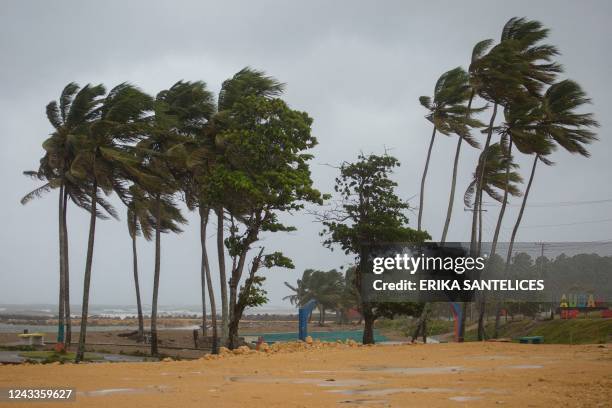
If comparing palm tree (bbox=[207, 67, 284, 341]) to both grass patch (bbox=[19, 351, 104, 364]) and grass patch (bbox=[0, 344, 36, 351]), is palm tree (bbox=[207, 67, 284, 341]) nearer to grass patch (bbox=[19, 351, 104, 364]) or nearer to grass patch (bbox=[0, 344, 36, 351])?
grass patch (bbox=[19, 351, 104, 364])

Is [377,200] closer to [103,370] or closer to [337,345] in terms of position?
[337,345]

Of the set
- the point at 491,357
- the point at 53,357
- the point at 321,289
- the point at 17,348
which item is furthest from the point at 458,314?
the point at 321,289

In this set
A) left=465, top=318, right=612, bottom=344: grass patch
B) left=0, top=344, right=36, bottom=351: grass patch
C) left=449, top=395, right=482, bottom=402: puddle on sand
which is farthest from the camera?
left=0, top=344, right=36, bottom=351: grass patch

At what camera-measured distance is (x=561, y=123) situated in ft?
90.9

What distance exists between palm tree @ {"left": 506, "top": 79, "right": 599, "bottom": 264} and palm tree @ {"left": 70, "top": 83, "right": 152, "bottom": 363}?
16.2 metres

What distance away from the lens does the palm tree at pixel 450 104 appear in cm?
2820

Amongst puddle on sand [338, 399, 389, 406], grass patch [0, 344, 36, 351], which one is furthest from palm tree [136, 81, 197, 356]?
puddle on sand [338, 399, 389, 406]

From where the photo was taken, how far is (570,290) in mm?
34469

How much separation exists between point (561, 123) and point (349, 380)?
2013cm

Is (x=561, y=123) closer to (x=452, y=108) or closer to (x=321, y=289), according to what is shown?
(x=452, y=108)

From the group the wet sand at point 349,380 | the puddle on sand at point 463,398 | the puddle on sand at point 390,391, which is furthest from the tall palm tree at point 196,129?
the puddle on sand at point 463,398

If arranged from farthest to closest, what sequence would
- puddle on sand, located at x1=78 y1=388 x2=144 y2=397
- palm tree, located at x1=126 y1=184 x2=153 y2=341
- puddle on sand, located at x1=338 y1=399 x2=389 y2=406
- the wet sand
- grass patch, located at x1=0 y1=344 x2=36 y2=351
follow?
palm tree, located at x1=126 y1=184 x2=153 y2=341, grass patch, located at x1=0 y1=344 x2=36 y2=351, puddle on sand, located at x1=78 y1=388 x2=144 y2=397, the wet sand, puddle on sand, located at x1=338 y1=399 x2=389 y2=406

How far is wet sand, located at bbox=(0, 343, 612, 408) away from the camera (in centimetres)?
923

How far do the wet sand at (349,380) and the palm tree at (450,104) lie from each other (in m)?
12.6
